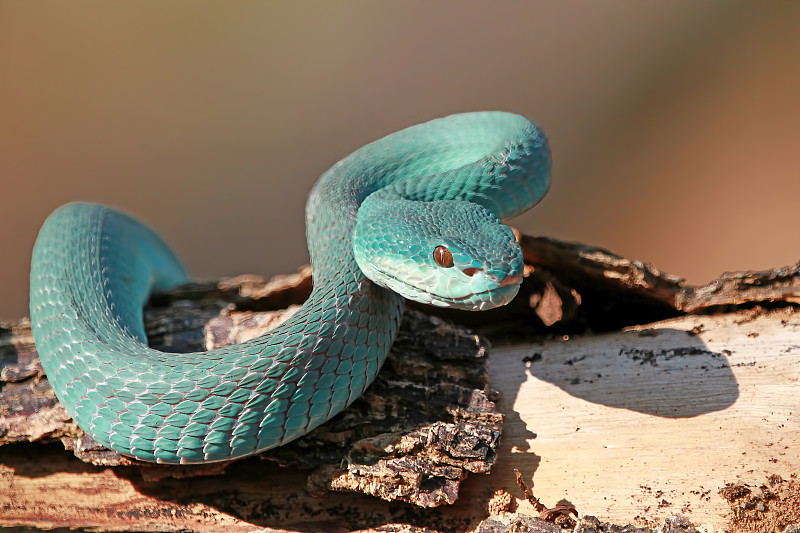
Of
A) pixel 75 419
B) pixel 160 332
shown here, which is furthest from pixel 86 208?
pixel 75 419

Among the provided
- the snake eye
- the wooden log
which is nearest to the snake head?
the snake eye

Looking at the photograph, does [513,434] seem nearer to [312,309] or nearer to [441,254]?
[441,254]

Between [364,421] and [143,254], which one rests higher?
[143,254]

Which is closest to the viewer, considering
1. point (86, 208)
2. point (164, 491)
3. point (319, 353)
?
point (319, 353)

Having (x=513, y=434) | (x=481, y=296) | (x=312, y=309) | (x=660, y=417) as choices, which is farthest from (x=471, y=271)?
(x=660, y=417)

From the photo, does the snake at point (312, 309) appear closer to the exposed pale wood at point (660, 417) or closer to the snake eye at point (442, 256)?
the snake eye at point (442, 256)

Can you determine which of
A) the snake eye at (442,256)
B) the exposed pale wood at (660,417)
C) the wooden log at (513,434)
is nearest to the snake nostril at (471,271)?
the snake eye at (442,256)

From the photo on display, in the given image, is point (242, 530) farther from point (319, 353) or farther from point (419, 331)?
point (419, 331)
